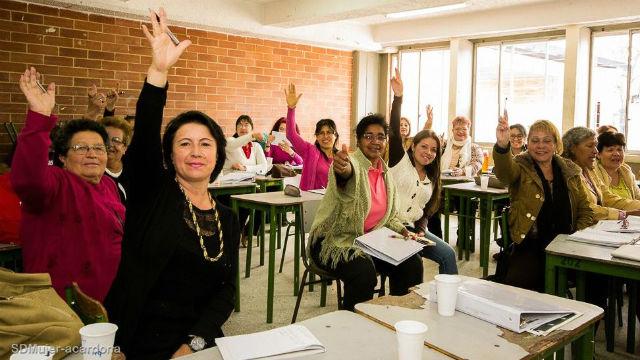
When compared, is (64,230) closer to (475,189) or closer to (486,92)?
A: (475,189)

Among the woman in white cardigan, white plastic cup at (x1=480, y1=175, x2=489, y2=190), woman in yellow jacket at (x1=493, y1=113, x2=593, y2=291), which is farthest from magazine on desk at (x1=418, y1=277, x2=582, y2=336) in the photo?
the woman in white cardigan

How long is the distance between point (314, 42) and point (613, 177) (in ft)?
18.2

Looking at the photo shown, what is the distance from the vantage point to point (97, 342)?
3.59 feet

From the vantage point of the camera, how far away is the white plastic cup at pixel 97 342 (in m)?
1.09

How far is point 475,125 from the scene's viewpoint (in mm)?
8648

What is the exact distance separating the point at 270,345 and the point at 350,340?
0.74ft

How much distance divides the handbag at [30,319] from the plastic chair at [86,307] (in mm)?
135

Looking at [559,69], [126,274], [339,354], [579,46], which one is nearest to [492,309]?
[339,354]

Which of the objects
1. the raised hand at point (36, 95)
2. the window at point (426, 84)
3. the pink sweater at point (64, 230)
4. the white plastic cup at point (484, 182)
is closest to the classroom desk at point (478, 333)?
the pink sweater at point (64, 230)

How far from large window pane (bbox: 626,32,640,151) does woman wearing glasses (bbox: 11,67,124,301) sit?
6.99m

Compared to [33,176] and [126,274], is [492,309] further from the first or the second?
[33,176]

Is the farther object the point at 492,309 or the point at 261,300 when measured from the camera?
the point at 261,300

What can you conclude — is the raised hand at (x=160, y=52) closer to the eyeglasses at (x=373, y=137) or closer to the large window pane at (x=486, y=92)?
the eyeglasses at (x=373, y=137)

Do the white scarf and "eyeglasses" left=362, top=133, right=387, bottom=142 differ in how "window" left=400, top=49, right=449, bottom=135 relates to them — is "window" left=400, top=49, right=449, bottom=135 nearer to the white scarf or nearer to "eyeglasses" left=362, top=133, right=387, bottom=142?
the white scarf
